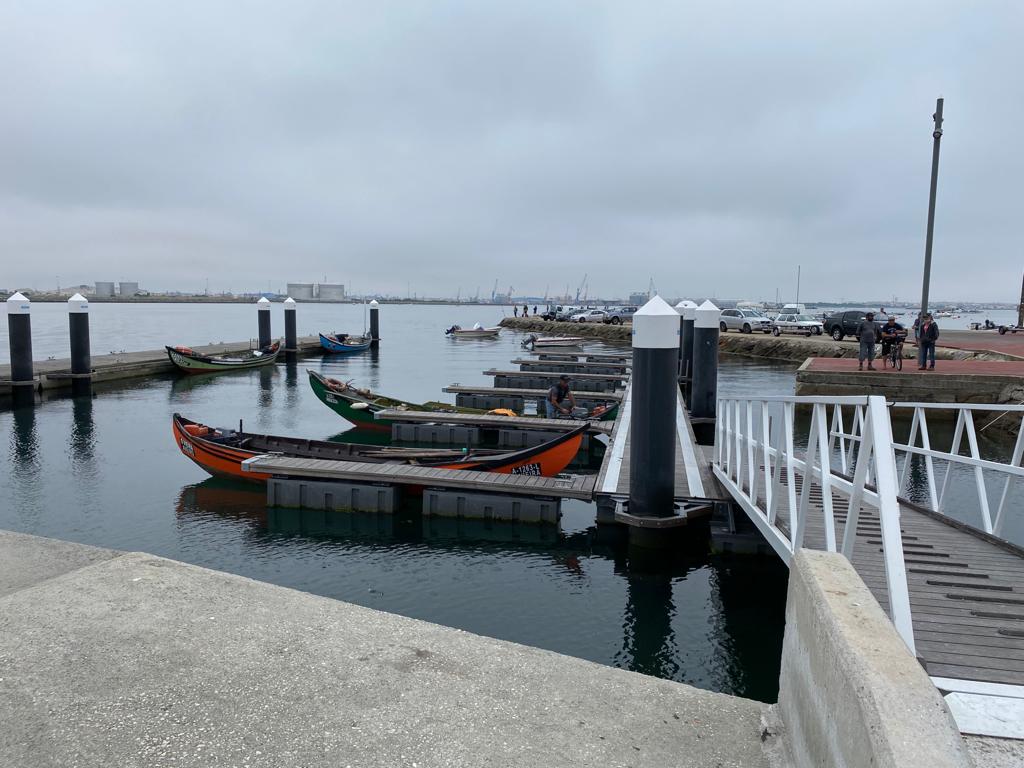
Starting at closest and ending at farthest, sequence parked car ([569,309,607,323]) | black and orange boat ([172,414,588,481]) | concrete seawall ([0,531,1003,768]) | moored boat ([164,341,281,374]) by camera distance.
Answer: concrete seawall ([0,531,1003,768]) → black and orange boat ([172,414,588,481]) → moored boat ([164,341,281,374]) → parked car ([569,309,607,323])

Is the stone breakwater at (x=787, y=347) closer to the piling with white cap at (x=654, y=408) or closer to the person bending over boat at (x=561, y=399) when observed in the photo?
the person bending over boat at (x=561, y=399)

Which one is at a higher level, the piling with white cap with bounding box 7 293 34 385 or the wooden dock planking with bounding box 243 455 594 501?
the piling with white cap with bounding box 7 293 34 385

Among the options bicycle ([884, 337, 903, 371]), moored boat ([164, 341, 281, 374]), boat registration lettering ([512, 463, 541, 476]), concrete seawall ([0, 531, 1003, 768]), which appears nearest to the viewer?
concrete seawall ([0, 531, 1003, 768])

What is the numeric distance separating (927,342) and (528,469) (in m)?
16.1

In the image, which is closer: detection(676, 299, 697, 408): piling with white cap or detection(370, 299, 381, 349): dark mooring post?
detection(676, 299, 697, 408): piling with white cap

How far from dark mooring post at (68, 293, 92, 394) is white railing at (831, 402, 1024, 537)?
29911 mm

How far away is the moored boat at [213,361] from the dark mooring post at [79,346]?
523 cm

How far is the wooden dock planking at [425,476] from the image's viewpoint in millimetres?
12680

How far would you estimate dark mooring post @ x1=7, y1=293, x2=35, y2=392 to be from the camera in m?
26.8

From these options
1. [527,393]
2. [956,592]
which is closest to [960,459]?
[956,592]

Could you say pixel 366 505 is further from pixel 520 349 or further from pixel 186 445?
pixel 520 349

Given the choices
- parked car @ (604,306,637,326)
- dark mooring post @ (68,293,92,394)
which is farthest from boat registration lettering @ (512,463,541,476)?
parked car @ (604,306,637,326)

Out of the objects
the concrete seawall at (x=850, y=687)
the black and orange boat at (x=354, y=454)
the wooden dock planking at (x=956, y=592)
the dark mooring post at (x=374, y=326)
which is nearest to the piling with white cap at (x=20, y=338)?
the black and orange boat at (x=354, y=454)

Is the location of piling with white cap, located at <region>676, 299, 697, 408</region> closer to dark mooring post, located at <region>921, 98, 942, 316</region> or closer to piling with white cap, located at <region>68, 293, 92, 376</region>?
dark mooring post, located at <region>921, 98, 942, 316</region>
